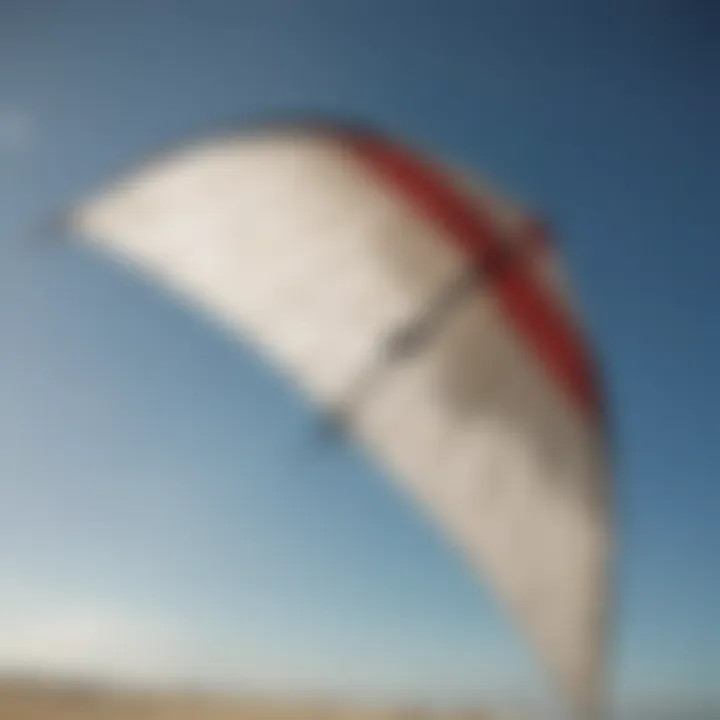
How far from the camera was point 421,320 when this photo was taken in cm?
116

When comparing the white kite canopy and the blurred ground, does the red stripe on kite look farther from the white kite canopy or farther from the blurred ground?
the blurred ground

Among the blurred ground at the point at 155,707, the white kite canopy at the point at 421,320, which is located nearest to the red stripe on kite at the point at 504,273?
the white kite canopy at the point at 421,320

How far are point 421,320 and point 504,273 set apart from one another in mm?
111

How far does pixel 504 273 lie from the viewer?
117cm

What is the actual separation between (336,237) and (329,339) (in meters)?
0.12

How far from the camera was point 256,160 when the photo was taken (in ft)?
3.94

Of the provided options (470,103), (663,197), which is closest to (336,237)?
(470,103)

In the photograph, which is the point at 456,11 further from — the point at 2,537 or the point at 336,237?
the point at 2,537

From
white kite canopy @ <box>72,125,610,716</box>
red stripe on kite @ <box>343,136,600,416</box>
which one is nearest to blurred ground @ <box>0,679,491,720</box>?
white kite canopy @ <box>72,125,610,716</box>

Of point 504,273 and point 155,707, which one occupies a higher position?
point 504,273

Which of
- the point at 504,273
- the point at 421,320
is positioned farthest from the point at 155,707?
the point at 504,273

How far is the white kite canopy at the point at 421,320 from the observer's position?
1113 millimetres

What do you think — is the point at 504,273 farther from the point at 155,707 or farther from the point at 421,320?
the point at 155,707

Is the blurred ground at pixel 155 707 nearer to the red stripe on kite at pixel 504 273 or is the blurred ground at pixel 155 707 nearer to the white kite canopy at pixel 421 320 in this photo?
the white kite canopy at pixel 421 320
